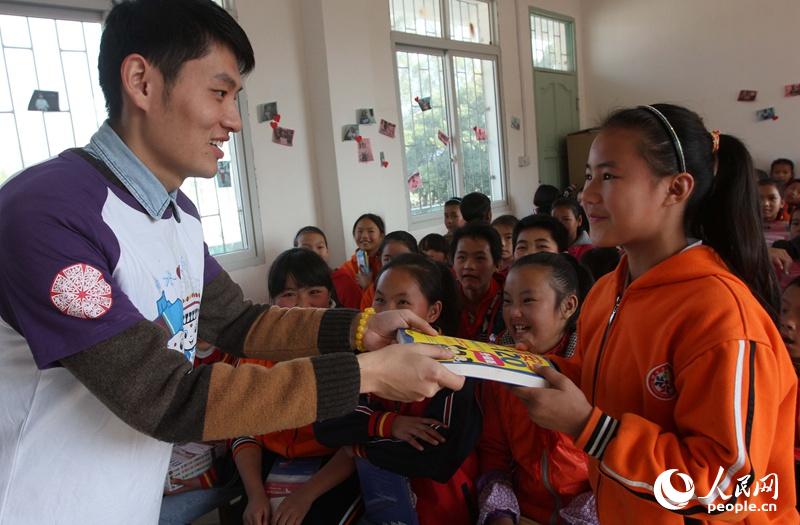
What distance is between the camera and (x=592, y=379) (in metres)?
1.08

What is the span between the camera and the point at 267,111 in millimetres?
3979

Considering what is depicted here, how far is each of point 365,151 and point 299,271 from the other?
2.39 m

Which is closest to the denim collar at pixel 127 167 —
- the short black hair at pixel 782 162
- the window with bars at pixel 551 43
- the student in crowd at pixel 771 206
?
the student in crowd at pixel 771 206

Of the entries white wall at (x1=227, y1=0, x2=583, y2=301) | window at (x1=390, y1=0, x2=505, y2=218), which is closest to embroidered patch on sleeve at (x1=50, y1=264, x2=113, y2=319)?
white wall at (x1=227, y1=0, x2=583, y2=301)

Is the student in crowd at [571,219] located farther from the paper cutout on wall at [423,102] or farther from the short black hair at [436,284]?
the paper cutout on wall at [423,102]

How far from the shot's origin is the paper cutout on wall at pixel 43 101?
2.98 meters

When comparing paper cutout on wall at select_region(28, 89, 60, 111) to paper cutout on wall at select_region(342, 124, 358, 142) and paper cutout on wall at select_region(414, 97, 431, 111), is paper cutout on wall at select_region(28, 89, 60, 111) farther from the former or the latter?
paper cutout on wall at select_region(414, 97, 431, 111)

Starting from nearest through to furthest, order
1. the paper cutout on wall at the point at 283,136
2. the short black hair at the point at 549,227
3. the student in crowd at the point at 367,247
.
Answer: the short black hair at the point at 549,227 → the student in crowd at the point at 367,247 → the paper cutout on wall at the point at 283,136

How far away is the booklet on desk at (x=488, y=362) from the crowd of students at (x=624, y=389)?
0.05 meters

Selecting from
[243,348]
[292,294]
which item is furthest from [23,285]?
[292,294]

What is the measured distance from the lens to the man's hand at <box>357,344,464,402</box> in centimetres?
89

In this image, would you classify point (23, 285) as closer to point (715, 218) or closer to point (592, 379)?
point (592, 379)

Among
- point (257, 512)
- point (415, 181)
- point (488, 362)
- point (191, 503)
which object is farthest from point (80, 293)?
point (415, 181)

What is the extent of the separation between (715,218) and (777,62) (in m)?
6.61
